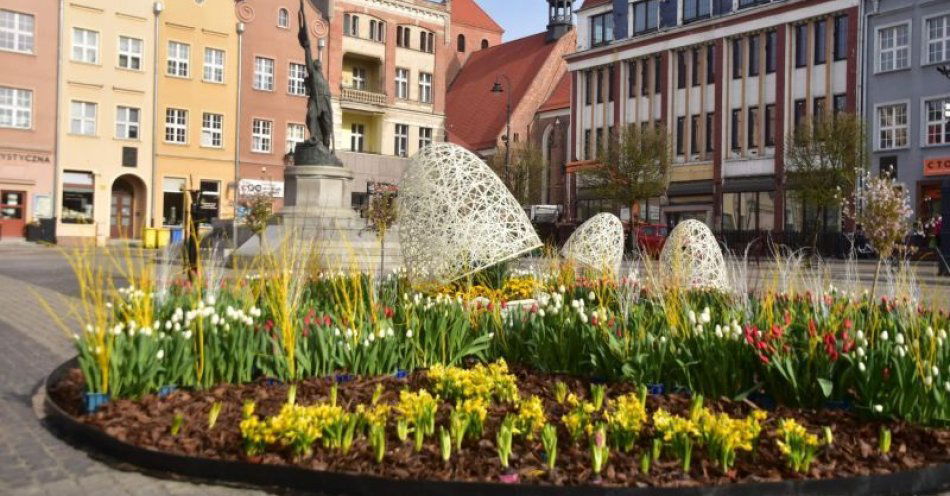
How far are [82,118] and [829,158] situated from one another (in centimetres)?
3448

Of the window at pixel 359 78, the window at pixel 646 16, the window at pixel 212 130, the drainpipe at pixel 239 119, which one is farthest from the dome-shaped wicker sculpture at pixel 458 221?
the window at pixel 359 78

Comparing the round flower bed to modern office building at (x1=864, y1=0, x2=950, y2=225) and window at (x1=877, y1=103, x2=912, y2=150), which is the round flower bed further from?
window at (x1=877, y1=103, x2=912, y2=150)

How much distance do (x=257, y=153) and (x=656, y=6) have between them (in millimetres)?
23835

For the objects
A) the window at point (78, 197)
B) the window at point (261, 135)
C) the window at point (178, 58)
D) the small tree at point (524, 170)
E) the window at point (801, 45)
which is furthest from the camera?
the small tree at point (524, 170)

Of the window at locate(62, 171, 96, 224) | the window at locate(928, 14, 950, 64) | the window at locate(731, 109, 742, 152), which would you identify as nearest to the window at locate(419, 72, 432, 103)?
the window at locate(731, 109, 742, 152)

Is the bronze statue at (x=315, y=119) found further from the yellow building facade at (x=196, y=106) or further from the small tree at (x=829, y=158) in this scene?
the yellow building facade at (x=196, y=106)

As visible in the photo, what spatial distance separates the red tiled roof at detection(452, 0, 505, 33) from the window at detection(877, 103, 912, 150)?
159 feet

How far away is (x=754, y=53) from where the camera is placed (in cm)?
4631

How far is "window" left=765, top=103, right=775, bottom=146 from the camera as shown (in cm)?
4528

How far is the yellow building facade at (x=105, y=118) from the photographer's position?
4422 cm

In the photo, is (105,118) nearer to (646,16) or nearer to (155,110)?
(155,110)

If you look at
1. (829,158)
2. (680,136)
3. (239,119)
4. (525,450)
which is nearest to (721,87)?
(680,136)

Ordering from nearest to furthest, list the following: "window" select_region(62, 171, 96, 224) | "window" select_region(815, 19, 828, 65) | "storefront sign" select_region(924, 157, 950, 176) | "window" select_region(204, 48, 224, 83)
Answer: "storefront sign" select_region(924, 157, 950, 176), "window" select_region(815, 19, 828, 65), "window" select_region(62, 171, 96, 224), "window" select_region(204, 48, 224, 83)

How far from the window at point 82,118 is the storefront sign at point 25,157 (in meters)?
1.96
